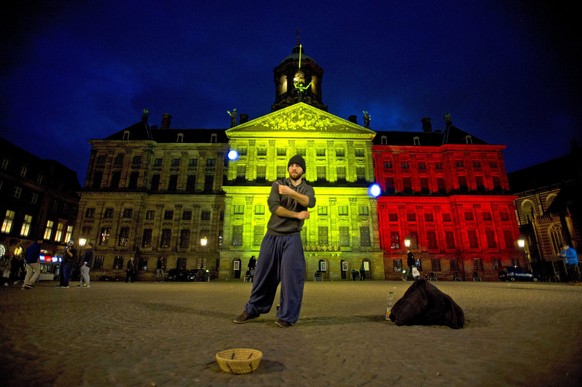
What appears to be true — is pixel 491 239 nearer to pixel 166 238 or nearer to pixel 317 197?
pixel 317 197

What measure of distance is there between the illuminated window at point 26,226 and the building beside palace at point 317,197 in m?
6.14

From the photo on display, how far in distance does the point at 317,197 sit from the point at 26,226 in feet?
117

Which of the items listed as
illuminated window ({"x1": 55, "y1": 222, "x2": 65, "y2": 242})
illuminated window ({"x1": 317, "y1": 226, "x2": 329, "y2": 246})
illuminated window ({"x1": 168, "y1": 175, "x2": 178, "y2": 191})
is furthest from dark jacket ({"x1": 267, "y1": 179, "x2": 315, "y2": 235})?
illuminated window ({"x1": 55, "y1": 222, "x2": 65, "y2": 242})

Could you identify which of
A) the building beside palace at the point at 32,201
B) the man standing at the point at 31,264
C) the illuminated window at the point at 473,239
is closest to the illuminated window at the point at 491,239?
the illuminated window at the point at 473,239

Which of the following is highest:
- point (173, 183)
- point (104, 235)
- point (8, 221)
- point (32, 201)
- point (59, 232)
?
point (173, 183)

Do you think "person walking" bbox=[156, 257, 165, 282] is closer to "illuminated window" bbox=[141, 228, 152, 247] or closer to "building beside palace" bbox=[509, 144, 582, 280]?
"illuminated window" bbox=[141, 228, 152, 247]

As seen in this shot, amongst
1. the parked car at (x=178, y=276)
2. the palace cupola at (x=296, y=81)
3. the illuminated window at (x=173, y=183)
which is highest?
the palace cupola at (x=296, y=81)

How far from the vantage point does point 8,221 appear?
32625 mm

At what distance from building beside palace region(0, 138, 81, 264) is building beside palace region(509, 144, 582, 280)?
58.7 metres

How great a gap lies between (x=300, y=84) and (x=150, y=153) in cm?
2274

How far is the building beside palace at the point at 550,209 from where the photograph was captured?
32.8 metres

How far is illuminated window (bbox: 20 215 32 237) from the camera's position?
3451 cm

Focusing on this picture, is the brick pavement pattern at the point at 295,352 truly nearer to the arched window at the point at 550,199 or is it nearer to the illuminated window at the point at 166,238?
the illuminated window at the point at 166,238

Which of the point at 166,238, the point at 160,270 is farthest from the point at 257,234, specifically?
the point at 166,238
